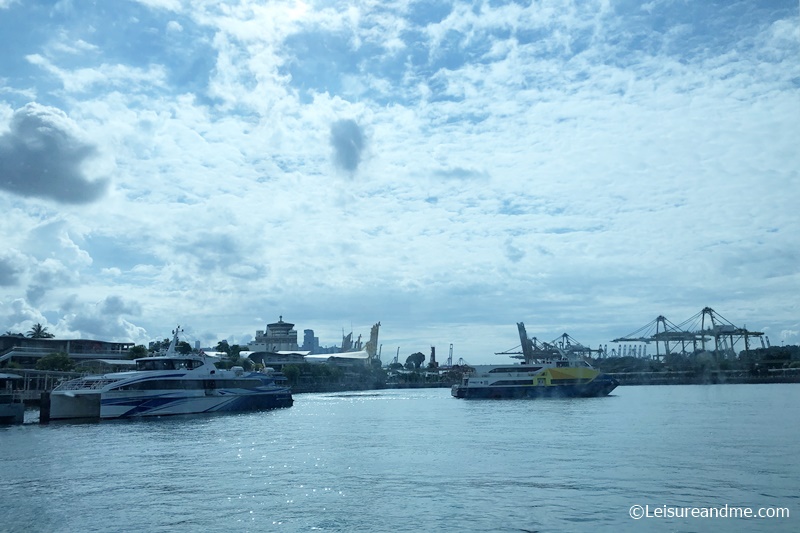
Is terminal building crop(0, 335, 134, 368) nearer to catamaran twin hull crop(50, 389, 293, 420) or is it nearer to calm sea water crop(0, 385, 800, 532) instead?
catamaran twin hull crop(50, 389, 293, 420)

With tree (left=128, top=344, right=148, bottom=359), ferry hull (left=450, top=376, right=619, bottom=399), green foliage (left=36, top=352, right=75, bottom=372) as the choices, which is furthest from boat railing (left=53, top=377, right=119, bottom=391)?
ferry hull (left=450, top=376, right=619, bottom=399)

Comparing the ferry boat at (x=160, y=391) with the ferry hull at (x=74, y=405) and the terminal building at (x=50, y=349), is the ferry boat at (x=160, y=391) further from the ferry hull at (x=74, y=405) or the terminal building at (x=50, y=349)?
the terminal building at (x=50, y=349)

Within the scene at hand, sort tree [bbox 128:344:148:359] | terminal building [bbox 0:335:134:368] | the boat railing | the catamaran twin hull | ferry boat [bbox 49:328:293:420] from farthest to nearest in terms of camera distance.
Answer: tree [bbox 128:344:148:359] → terminal building [bbox 0:335:134:368] → the boat railing → ferry boat [bbox 49:328:293:420] → the catamaran twin hull

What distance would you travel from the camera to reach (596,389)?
256ft

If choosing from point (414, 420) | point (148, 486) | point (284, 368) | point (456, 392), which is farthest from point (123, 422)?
point (284, 368)

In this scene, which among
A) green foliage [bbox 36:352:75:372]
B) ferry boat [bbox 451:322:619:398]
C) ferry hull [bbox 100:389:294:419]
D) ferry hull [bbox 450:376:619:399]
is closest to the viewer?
ferry hull [bbox 100:389:294:419]

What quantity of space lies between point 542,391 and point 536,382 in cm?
124

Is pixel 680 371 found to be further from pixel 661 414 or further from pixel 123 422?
pixel 123 422

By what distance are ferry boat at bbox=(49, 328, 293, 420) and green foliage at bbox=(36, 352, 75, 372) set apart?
→ 26.2 metres

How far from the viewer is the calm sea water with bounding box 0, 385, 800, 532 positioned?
55.3 feet

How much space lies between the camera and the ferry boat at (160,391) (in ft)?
153

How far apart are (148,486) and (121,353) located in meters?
76.8

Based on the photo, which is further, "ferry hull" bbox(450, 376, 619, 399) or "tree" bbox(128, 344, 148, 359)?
"tree" bbox(128, 344, 148, 359)

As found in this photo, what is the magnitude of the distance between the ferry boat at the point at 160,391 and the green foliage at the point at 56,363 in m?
26.2
